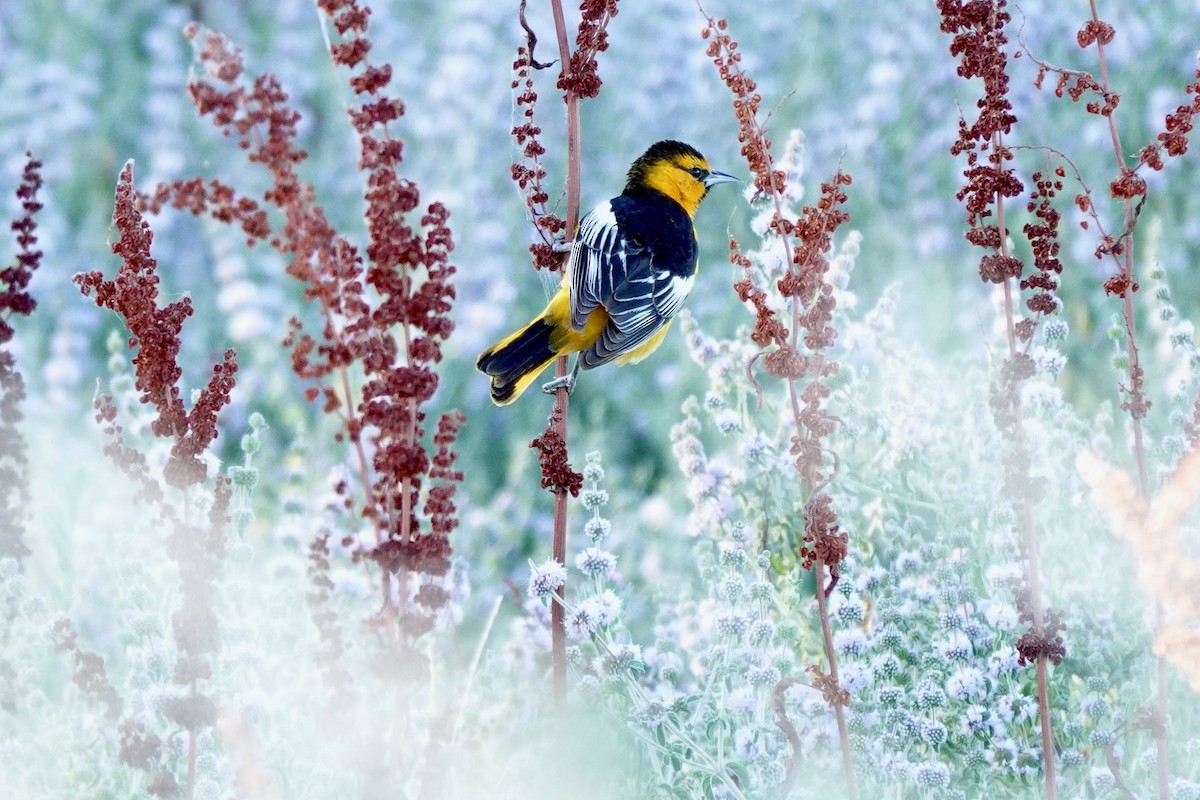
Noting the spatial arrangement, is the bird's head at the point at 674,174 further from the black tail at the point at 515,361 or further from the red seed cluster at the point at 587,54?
the red seed cluster at the point at 587,54

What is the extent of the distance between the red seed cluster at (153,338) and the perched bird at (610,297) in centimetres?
74

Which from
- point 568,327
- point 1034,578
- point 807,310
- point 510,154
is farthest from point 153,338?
point 510,154

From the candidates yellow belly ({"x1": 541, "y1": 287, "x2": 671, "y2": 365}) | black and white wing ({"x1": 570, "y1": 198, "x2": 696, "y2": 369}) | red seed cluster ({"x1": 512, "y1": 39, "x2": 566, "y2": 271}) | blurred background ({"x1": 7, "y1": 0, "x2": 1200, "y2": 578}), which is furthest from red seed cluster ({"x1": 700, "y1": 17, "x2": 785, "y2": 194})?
blurred background ({"x1": 7, "y1": 0, "x2": 1200, "y2": 578})

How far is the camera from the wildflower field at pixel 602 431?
5.62ft

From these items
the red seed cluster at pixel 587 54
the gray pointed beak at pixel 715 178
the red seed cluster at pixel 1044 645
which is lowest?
the red seed cluster at pixel 1044 645

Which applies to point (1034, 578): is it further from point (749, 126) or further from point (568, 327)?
point (568, 327)

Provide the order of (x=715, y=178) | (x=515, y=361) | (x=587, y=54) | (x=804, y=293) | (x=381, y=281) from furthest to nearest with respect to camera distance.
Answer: (x=715, y=178) < (x=515, y=361) < (x=587, y=54) < (x=804, y=293) < (x=381, y=281)

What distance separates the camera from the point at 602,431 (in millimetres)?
4191

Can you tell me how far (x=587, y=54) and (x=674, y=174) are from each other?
1.48m

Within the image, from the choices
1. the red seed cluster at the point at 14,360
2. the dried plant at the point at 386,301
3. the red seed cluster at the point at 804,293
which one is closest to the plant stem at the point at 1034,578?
the red seed cluster at the point at 804,293

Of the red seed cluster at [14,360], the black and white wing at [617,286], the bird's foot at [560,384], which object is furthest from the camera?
the black and white wing at [617,286]

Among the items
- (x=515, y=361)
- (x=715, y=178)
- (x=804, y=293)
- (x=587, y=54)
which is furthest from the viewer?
(x=715, y=178)

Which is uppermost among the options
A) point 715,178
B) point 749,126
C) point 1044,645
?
point 715,178

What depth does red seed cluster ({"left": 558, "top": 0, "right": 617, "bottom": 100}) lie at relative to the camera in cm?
182
